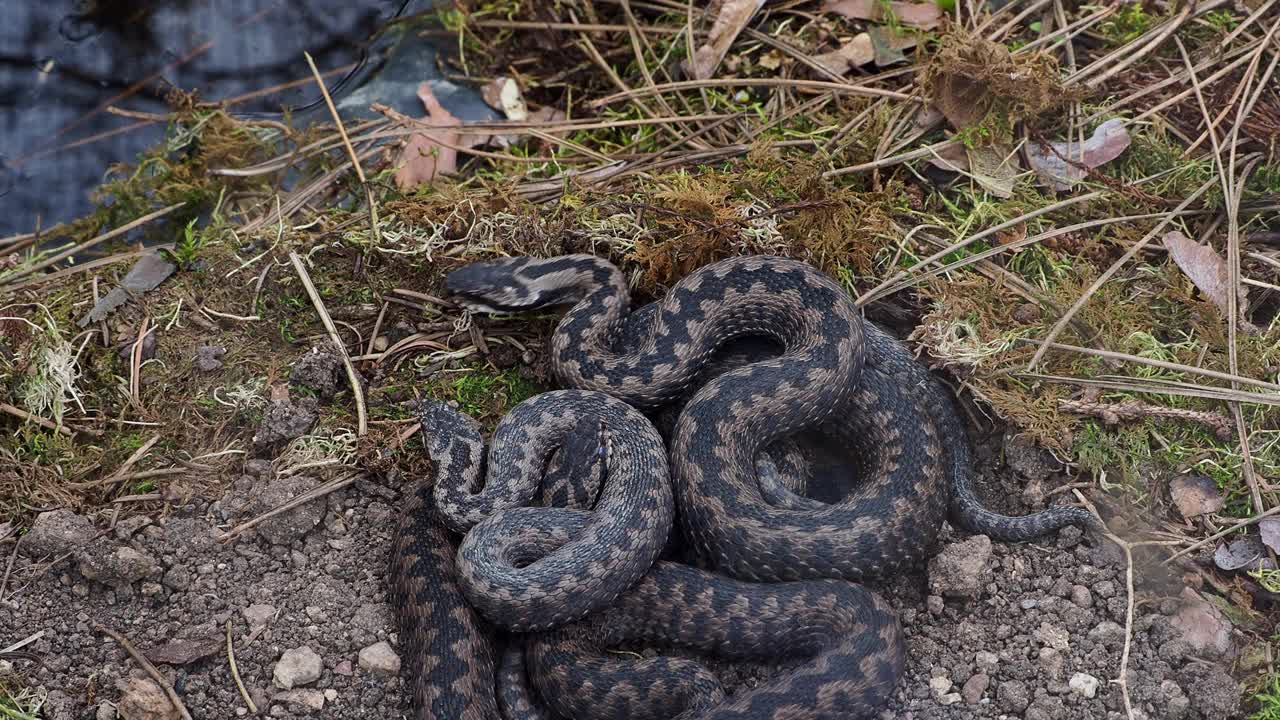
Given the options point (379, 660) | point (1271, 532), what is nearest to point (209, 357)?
point (379, 660)

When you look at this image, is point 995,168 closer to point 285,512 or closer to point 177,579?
point 285,512

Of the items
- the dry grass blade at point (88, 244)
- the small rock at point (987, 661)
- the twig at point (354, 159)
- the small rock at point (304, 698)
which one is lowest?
the small rock at point (304, 698)

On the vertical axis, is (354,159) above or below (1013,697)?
above

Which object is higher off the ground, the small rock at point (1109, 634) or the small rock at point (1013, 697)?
the small rock at point (1109, 634)

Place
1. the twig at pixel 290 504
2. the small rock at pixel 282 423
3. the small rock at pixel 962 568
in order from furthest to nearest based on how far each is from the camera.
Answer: the small rock at pixel 282 423 < the twig at pixel 290 504 < the small rock at pixel 962 568

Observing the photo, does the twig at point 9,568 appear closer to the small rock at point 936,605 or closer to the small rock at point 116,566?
the small rock at point 116,566

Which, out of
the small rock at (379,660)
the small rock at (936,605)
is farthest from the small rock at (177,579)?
the small rock at (936,605)

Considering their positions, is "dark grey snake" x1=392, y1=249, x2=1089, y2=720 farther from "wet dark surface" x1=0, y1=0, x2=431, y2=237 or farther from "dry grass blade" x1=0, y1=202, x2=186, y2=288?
"wet dark surface" x1=0, y1=0, x2=431, y2=237
